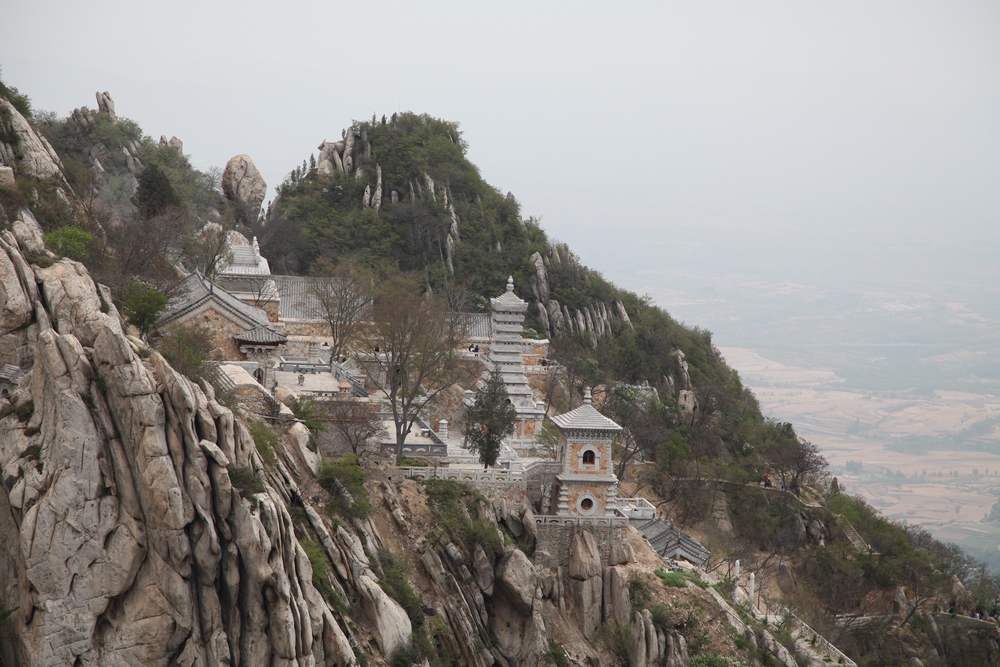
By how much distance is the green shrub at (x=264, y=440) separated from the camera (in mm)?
33062

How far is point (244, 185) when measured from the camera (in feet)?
272

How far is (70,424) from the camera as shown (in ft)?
87.4

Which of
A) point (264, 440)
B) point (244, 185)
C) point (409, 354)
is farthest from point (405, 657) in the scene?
point (244, 185)

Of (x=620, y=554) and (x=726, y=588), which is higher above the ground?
(x=620, y=554)

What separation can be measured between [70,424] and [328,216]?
53.2 m

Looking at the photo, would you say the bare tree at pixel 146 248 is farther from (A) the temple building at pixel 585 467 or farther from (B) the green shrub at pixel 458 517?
(A) the temple building at pixel 585 467

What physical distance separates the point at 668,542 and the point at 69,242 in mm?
21361

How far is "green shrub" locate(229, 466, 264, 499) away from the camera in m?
28.0

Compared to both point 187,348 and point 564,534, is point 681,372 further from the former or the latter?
point 187,348

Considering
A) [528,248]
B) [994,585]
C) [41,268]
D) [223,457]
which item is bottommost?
[994,585]

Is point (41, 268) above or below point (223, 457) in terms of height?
above

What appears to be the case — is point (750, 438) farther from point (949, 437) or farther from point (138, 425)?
point (949, 437)

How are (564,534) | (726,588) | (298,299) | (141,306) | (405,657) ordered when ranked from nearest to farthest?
1. (405,657)
2. (141,306)
3. (564,534)
4. (726,588)
5. (298,299)

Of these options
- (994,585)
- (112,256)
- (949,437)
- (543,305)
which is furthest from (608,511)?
(949,437)
